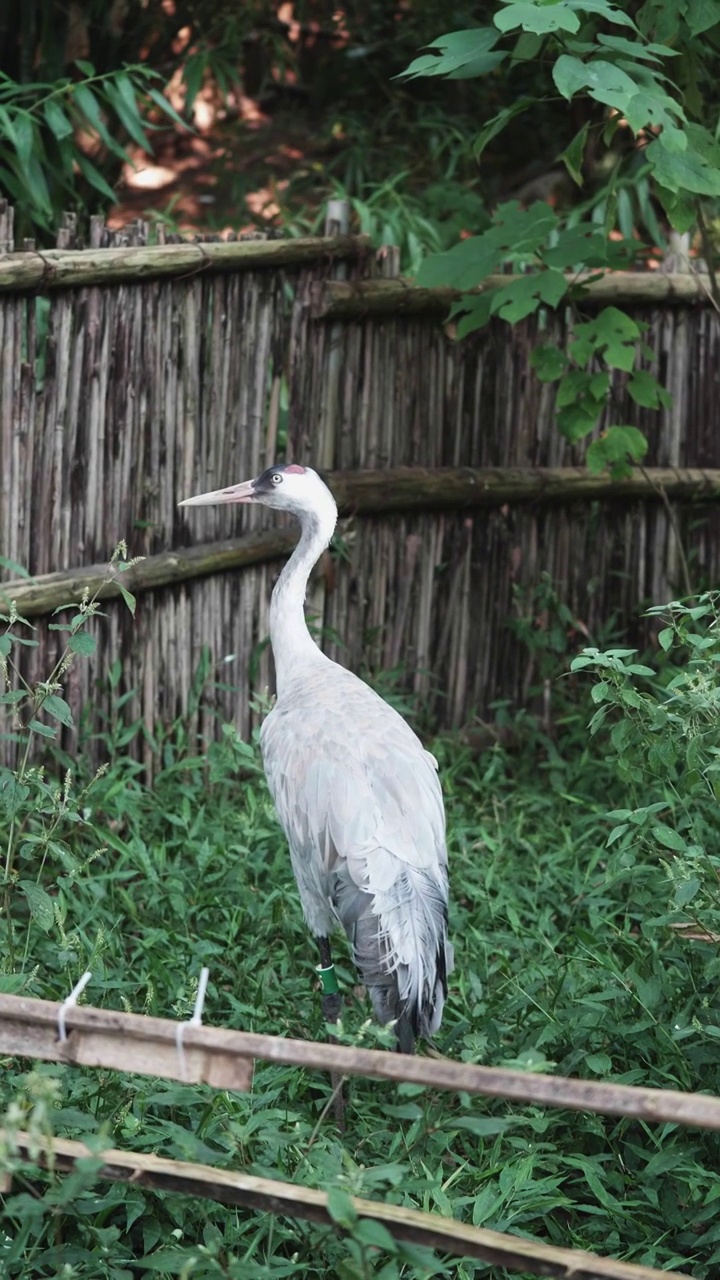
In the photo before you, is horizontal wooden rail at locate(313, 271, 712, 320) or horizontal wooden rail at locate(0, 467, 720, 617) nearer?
horizontal wooden rail at locate(0, 467, 720, 617)

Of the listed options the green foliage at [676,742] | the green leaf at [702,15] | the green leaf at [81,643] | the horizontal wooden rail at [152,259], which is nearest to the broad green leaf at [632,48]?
the green leaf at [702,15]

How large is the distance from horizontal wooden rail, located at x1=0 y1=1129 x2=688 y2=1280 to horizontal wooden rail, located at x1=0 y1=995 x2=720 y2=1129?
0.51 feet

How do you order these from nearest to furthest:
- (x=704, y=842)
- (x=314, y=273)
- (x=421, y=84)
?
(x=704, y=842) < (x=314, y=273) < (x=421, y=84)

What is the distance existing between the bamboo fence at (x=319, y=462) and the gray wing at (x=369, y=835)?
109cm

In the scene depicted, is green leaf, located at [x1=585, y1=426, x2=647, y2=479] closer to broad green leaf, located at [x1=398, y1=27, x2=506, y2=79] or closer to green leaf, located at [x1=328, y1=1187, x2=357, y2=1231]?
broad green leaf, located at [x1=398, y1=27, x2=506, y2=79]

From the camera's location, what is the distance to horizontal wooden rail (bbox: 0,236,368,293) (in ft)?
14.8

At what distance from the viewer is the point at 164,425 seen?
5191mm

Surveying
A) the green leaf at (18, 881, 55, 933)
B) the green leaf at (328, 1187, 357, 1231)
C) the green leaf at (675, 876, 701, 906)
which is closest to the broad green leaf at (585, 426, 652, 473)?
the green leaf at (675, 876, 701, 906)

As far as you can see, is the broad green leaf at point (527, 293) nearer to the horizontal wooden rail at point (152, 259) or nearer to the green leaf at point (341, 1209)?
the horizontal wooden rail at point (152, 259)

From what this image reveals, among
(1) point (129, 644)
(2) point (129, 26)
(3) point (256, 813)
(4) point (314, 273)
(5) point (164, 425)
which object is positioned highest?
(2) point (129, 26)

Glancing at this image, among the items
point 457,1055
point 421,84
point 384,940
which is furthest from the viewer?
point 421,84

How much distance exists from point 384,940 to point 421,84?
784cm

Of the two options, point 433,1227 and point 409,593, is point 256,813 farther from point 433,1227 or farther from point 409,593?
point 433,1227

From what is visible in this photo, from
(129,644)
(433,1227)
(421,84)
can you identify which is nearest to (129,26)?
(421,84)
